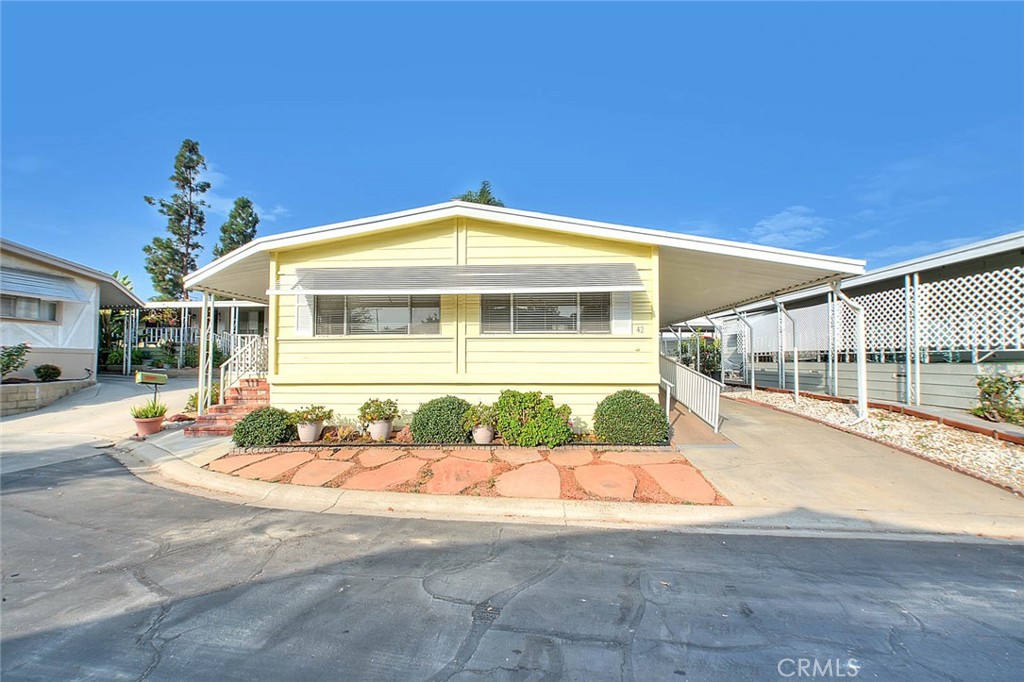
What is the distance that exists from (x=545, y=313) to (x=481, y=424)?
7.32 feet

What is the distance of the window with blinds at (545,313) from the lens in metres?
7.32

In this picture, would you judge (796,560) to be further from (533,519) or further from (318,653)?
(318,653)

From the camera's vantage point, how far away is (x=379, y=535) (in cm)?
389

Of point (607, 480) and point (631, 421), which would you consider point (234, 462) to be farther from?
point (631, 421)

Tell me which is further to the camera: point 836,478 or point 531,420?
point 531,420

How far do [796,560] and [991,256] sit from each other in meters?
9.04

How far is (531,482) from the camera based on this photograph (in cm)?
521

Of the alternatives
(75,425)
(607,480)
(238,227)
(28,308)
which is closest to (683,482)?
(607,480)

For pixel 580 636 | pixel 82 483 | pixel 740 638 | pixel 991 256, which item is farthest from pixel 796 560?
pixel 991 256

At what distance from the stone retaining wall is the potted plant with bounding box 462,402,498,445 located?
1261 centimetres

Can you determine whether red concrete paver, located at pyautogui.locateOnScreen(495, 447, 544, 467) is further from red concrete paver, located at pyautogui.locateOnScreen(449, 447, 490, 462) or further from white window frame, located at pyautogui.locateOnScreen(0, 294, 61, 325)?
white window frame, located at pyautogui.locateOnScreen(0, 294, 61, 325)

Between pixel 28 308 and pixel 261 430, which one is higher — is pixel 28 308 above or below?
above

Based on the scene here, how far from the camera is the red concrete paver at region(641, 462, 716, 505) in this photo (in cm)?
478

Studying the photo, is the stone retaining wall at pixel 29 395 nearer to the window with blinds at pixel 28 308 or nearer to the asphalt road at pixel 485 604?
the window with blinds at pixel 28 308
